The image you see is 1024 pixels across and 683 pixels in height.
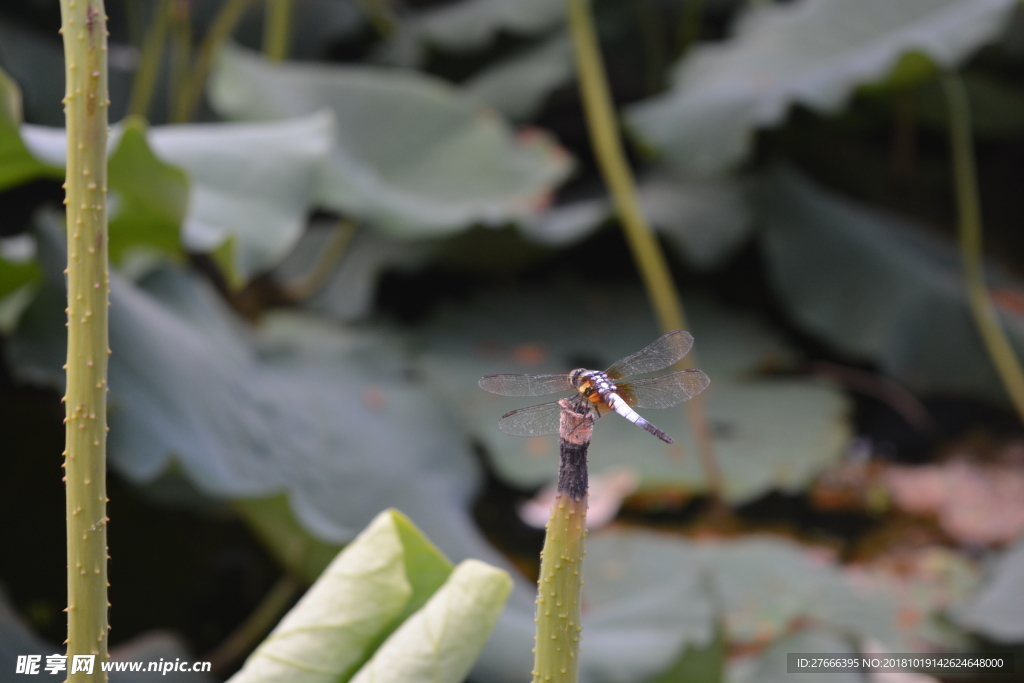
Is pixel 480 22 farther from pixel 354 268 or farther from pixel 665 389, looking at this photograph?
pixel 665 389

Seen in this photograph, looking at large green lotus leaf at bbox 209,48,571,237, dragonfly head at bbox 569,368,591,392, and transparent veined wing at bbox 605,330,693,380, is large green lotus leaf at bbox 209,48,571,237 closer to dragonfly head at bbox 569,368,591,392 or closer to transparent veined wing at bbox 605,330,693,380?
transparent veined wing at bbox 605,330,693,380

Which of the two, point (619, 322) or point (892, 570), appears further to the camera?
point (619, 322)

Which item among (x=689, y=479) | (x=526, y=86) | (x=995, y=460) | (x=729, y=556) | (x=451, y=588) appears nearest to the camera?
(x=451, y=588)

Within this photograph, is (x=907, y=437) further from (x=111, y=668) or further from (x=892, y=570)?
(x=111, y=668)

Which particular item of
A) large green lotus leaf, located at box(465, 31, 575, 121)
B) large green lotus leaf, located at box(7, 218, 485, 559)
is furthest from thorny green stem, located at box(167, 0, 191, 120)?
large green lotus leaf, located at box(465, 31, 575, 121)

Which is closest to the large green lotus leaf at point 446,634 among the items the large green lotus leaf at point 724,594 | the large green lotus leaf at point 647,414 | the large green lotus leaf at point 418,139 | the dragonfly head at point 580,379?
the dragonfly head at point 580,379

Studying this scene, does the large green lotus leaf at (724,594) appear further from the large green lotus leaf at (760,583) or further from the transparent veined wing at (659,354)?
the transparent veined wing at (659,354)

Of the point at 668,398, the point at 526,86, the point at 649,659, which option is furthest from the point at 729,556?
the point at 526,86
